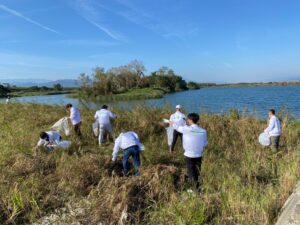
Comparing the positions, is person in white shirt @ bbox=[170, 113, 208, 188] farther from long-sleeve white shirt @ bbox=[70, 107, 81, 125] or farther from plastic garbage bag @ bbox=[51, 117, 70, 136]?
plastic garbage bag @ bbox=[51, 117, 70, 136]

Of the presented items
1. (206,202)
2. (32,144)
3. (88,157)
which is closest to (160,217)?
(206,202)

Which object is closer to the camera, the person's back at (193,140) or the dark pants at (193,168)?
the person's back at (193,140)

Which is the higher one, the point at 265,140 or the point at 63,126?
the point at 63,126

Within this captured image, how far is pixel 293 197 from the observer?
446cm

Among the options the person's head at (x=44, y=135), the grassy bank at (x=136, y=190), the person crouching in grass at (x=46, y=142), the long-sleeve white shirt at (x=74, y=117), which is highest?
the long-sleeve white shirt at (x=74, y=117)

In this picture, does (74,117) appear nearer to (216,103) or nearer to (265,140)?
(265,140)

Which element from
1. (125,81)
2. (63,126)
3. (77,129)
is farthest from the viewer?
(125,81)

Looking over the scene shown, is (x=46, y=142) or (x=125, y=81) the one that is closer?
(x=46, y=142)

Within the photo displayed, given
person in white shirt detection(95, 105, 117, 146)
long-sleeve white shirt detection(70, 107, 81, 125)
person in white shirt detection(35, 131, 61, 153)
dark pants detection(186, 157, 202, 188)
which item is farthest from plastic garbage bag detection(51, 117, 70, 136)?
dark pants detection(186, 157, 202, 188)

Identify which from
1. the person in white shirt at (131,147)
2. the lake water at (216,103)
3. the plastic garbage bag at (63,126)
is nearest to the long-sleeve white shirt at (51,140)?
the plastic garbage bag at (63,126)

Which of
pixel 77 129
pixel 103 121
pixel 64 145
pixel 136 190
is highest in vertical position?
pixel 103 121

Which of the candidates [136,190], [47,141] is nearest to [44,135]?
[47,141]

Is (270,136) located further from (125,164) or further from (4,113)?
(4,113)

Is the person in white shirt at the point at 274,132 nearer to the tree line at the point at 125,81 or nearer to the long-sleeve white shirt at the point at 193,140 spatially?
the long-sleeve white shirt at the point at 193,140
